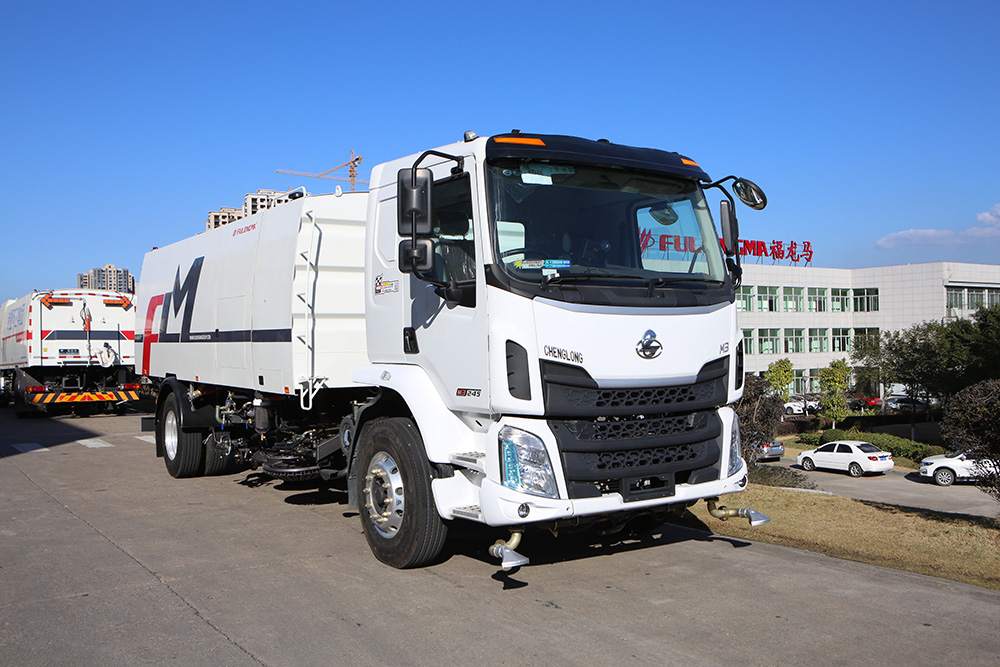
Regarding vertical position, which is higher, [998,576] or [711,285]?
[711,285]

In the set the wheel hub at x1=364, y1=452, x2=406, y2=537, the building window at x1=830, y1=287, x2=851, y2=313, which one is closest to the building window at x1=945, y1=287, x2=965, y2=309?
the building window at x1=830, y1=287, x2=851, y2=313

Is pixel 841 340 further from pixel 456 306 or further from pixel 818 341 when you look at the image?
pixel 456 306

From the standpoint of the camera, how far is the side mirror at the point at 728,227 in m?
6.56

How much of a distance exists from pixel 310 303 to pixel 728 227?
4128 mm

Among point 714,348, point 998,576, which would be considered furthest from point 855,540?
point 714,348

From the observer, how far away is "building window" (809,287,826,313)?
245 ft

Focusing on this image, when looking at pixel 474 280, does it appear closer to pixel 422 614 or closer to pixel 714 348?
pixel 714 348

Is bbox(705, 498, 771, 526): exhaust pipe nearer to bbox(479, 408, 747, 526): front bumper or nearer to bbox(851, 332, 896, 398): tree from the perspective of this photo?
bbox(479, 408, 747, 526): front bumper

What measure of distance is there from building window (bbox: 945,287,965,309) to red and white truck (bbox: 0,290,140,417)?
75.8 meters

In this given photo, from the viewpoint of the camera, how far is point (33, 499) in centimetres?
1007

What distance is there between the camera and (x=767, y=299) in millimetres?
70250

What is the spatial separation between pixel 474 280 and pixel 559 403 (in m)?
1.05

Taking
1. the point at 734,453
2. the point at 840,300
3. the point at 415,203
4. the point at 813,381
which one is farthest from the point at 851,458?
the point at 840,300

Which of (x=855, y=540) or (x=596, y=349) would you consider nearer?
(x=596, y=349)
